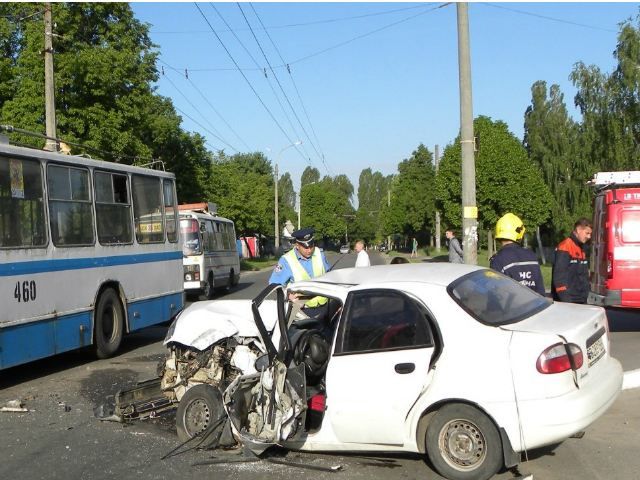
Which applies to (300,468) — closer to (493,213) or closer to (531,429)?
(531,429)

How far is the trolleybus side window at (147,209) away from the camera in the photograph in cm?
1228

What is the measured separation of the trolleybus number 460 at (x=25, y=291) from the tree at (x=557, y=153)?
129ft

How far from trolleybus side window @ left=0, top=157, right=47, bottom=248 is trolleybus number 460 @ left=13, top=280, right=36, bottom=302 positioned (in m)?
0.49

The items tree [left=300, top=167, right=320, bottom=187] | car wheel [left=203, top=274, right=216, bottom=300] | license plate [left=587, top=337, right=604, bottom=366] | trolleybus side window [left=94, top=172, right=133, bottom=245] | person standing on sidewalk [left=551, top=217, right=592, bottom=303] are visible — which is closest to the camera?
license plate [left=587, top=337, right=604, bottom=366]

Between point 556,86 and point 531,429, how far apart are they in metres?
54.3

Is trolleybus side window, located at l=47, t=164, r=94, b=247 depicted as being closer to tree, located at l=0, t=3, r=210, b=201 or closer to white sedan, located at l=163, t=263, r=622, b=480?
white sedan, located at l=163, t=263, r=622, b=480

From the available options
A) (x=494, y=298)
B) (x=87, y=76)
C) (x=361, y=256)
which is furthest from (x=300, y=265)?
(x=87, y=76)

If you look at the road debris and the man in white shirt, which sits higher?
the man in white shirt

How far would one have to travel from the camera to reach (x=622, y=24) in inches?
1364

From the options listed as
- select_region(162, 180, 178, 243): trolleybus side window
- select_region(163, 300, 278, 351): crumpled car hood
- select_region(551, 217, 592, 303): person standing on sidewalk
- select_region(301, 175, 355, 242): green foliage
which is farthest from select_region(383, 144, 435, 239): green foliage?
select_region(163, 300, 278, 351): crumpled car hood

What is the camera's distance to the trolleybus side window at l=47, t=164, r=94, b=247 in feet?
32.3

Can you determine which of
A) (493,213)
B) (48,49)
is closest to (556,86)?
(493,213)

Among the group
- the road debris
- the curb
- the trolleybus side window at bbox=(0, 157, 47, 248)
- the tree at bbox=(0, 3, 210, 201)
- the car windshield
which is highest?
the tree at bbox=(0, 3, 210, 201)

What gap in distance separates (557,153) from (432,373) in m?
48.6
